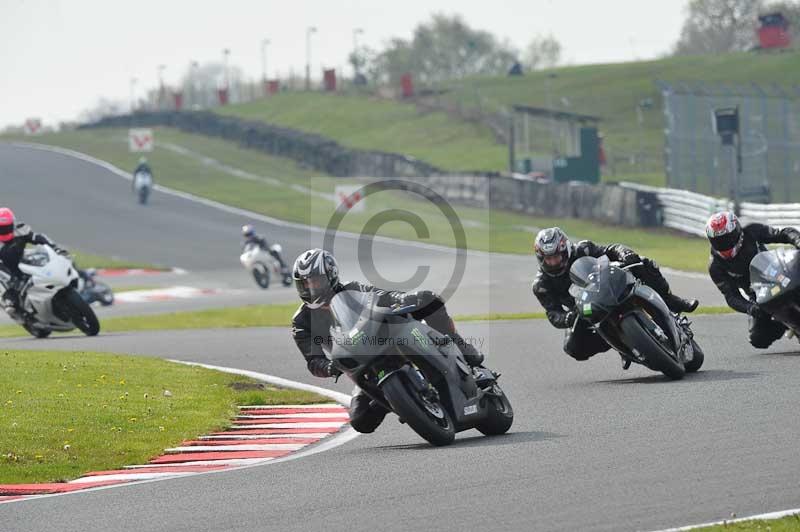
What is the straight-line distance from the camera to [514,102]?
79.8 metres

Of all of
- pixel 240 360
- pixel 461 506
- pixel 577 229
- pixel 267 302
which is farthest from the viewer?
pixel 577 229

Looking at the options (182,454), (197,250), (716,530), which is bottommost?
(197,250)

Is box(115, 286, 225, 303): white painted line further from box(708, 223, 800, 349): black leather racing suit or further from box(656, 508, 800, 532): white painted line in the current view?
box(656, 508, 800, 532): white painted line

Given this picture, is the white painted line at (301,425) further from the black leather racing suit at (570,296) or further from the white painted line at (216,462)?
the black leather racing suit at (570,296)

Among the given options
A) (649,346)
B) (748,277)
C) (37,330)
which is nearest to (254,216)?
(37,330)

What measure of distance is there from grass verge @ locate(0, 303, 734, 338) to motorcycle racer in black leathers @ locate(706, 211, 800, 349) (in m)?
8.30

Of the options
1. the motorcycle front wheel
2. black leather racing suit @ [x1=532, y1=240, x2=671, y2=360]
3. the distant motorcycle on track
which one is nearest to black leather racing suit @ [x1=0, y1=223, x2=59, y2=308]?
the motorcycle front wheel

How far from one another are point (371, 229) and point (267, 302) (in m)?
17.0

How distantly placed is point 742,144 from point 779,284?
2356 cm

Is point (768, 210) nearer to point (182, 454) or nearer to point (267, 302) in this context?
point (267, 302)

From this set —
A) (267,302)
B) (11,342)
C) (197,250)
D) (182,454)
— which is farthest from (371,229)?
(182,454)

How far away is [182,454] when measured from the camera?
35.9 ft

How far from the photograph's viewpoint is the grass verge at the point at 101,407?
10.8m

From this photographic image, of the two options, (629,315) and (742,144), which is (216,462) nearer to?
(629,315)
